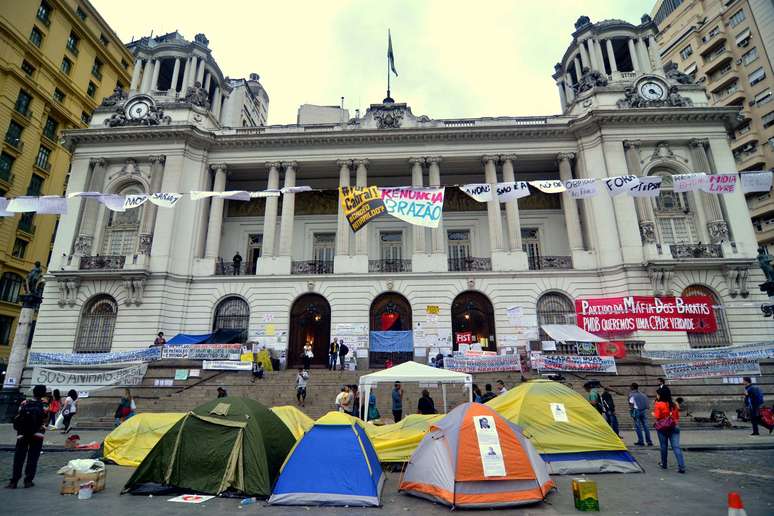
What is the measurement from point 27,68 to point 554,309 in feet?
139

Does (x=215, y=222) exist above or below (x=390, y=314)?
above

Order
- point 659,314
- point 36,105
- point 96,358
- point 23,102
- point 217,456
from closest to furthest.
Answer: point 217,456
point 659,314
point 96,358
point 23,102
point 36,105

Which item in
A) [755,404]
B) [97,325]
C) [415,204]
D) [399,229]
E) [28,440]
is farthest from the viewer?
[399,229]

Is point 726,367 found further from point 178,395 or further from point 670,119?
point 178,395

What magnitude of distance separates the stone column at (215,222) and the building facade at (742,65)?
126 ft

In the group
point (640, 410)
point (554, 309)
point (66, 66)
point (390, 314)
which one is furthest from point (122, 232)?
point (640, 410)

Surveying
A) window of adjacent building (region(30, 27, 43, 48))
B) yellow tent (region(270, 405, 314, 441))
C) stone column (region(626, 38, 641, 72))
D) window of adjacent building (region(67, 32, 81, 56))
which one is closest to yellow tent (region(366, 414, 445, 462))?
yellow tent (region(270, 405, 314, 441))

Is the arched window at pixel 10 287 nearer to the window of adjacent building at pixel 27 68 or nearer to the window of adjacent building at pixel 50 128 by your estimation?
the window of adjacent building at pixel 50 128

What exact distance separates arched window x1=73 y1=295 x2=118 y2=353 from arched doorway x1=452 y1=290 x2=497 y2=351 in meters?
19.2

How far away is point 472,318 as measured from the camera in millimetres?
24000

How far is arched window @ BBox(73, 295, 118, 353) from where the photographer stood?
23016 mm

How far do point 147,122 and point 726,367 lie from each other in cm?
3307

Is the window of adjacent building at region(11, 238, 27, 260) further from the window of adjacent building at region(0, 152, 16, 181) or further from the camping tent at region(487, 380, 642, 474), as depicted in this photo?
the camping tent at region(487, 380, 642, 474)

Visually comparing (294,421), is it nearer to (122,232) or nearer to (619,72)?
(122,232)
